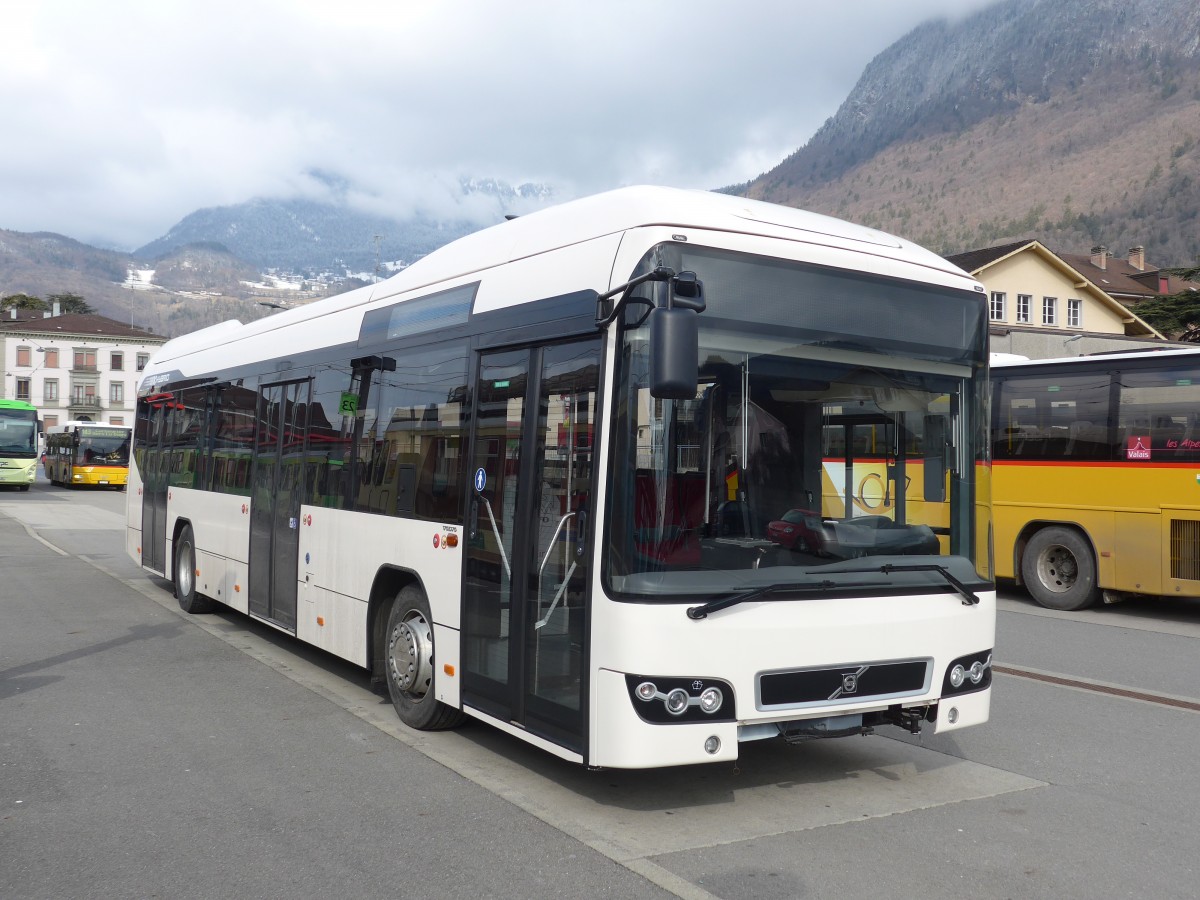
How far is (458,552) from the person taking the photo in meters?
6.38

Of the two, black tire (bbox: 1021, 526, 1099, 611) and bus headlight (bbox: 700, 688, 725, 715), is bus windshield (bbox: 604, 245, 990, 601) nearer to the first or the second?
bus headlight (bbox: 700, 688, 725, 715)

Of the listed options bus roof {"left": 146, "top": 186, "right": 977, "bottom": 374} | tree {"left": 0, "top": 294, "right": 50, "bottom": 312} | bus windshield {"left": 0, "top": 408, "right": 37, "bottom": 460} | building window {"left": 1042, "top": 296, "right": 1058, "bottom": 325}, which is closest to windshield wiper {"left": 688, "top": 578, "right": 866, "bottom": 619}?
bus roof {"left": 146, "top": 186, "right": 977, "bottom": 374}

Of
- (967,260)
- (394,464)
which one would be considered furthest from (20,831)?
(967,260)

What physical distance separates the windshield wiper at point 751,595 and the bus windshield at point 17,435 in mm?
43433

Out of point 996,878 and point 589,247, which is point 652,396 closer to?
point 589,247

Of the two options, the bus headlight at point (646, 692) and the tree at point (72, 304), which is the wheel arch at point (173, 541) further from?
the tree at point (72, 304)

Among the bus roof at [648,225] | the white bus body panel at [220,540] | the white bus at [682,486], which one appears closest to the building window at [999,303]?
the white bus body panel at [220,540]

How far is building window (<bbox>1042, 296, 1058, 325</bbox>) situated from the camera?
55.8 metres

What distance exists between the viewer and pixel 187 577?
12.0 metres

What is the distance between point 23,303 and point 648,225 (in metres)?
128

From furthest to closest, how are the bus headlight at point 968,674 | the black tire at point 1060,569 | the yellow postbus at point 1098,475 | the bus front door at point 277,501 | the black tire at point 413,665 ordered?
the black tire at point 1060,569 → the yellow postbus at point 1098,475 → the bus front door at point 277,501 → the black tire at point 413,665 → the bus headlight at point 968,674

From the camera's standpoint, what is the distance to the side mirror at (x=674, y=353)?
470cm

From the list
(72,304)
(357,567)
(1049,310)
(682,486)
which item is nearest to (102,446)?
(357,567)

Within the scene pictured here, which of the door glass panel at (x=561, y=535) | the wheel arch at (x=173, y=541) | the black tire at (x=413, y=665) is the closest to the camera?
the door glass panel at (x=561, y=535)
